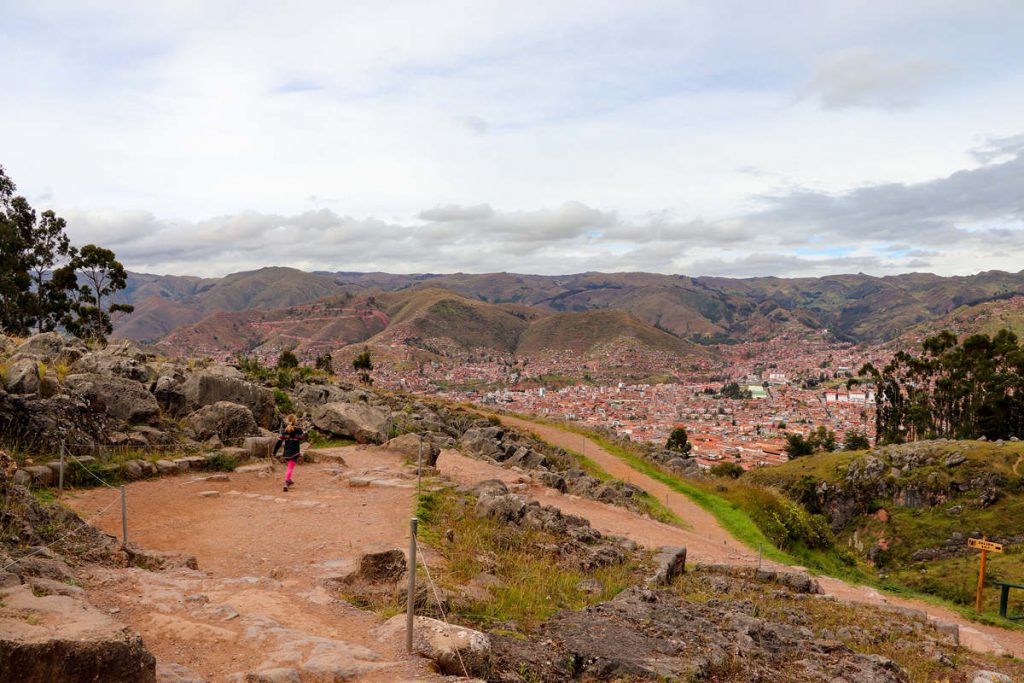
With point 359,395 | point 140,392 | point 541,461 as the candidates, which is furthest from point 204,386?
point 541,461

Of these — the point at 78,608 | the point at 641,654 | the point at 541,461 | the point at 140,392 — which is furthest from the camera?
the point at 541,461

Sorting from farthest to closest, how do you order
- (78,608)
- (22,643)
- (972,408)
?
(972,408)
(78,608)
(22,643)

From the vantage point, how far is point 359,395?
31156 millimetres

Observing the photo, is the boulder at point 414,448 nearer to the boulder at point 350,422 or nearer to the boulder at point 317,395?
the boulder at point 350,422

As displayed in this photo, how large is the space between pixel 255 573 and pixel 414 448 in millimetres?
11216

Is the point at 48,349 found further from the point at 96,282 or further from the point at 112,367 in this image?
the point at 96,282

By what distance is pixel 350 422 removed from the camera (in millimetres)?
22375

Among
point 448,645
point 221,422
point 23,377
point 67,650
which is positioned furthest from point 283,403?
point 67,650

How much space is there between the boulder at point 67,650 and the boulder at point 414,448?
13.7m

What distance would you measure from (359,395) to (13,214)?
30.6 meters

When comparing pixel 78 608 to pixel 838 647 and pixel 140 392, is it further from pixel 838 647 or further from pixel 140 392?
pixel 140 392

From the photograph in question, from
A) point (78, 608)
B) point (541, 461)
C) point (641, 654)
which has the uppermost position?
point (78, 608)

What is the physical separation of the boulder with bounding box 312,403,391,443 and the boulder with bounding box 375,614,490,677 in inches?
632

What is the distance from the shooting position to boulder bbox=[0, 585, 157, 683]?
4.42 m
